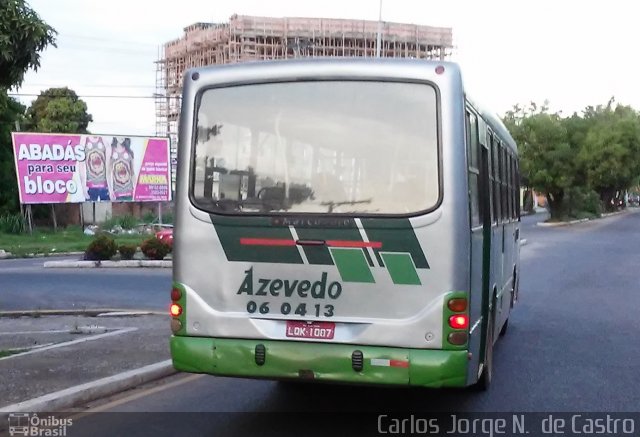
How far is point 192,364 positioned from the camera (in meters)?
6.59

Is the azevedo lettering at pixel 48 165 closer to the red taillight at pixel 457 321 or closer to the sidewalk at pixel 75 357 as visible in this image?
the sidewalk at pixel 75 357

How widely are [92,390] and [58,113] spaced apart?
56.6 metres

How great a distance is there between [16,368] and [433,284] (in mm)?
4976

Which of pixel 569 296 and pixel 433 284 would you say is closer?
pixel 433 284

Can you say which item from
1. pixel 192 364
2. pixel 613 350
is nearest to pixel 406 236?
pixel 192 364

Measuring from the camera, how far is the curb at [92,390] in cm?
714

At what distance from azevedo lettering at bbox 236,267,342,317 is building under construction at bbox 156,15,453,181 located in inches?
3314

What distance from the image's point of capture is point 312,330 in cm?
639

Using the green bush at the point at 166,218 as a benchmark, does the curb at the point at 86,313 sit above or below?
below

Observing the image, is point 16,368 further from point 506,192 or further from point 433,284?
point 506,192

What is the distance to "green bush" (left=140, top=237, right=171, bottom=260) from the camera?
2873 centimetres

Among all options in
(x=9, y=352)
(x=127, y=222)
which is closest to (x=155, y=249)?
(x=127, y=222)

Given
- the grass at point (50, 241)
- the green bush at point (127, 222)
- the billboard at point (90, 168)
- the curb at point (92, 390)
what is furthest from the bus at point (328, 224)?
the green bush at point (127, 222)

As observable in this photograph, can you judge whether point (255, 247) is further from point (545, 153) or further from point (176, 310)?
point (545, 153)
